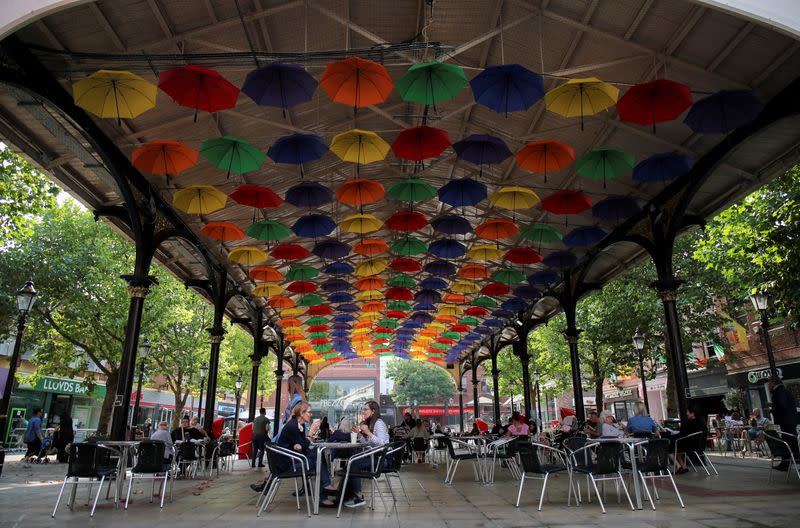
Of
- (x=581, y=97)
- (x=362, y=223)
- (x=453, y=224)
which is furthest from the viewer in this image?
(x=453, y=224)

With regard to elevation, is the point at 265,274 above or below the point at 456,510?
above

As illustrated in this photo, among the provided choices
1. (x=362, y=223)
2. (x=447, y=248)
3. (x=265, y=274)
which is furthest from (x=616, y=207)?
(x=265, y=274)

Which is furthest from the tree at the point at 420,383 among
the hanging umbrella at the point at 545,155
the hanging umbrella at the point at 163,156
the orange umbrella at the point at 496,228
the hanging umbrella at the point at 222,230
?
the hanging umbrella at the point at 163,156

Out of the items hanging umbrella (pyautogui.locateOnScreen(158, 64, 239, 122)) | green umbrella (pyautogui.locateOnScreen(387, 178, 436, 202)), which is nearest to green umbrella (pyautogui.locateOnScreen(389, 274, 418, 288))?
green umbrella (pyautogui.locateOnScreen(387, 178, 436, 202))

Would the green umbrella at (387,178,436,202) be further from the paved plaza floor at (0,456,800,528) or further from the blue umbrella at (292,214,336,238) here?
the paved plaza floor at (0,456,800,528)

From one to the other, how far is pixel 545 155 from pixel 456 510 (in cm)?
527

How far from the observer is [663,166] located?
816 cm

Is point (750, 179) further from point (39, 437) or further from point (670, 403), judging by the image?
point (39, 437)

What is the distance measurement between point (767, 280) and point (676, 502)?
18.0 ft

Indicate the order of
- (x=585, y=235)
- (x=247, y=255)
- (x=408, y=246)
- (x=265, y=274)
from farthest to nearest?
(x=265, y=274) < (x=408, y=246) < (x=247, y=255) < (x=585, y=235)

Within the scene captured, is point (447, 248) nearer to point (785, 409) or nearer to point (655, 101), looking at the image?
point (655, 101)

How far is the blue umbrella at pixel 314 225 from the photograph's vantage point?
11070 mm

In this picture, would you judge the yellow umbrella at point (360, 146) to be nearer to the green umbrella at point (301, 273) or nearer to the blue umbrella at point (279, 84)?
the blue umbrella at point (279, 84)

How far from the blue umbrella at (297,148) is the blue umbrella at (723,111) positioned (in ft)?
17.2
